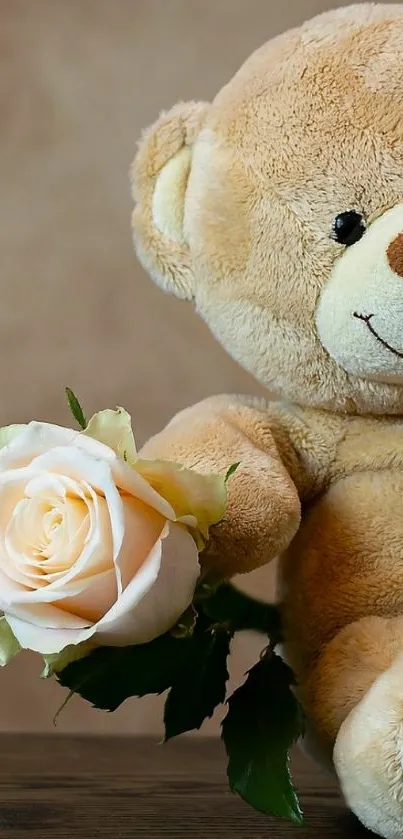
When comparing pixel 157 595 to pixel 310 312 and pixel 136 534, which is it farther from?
pixel 310 312

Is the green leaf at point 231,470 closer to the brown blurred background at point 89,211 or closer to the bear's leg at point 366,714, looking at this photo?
the bear's leg at point 366,714

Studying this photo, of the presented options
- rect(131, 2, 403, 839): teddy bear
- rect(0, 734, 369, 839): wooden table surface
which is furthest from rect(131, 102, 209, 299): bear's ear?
rect(0, 734, 369, 839): wooden table surface

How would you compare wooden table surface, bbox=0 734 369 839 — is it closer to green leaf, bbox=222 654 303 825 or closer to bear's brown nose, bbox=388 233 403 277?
green leaf, bbox=222 654 303 825

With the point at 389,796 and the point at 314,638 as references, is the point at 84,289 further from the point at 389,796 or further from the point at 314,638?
the point at 389,796

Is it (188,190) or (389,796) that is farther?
(188,190)

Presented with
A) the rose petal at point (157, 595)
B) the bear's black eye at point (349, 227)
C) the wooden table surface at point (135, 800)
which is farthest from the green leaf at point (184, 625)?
the bear's black eye at point (349, 227)

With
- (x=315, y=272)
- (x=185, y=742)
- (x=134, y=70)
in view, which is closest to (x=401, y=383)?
(x=315, y=272)

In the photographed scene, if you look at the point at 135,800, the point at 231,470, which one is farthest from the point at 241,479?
the point at 135,800
